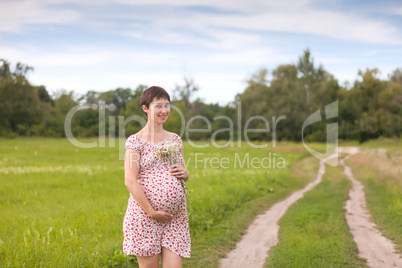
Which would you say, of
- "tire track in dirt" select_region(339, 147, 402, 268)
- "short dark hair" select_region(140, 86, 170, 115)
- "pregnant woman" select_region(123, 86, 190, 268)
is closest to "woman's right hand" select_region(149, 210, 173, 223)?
"pregnant woman" select_region(123, 86, 190, 268)

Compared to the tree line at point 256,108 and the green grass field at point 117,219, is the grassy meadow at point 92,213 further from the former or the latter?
the tree line at point 256,108

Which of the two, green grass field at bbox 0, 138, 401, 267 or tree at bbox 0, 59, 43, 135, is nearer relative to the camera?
green grass field at bbox 0, 138, 401, 267

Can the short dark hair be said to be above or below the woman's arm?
above

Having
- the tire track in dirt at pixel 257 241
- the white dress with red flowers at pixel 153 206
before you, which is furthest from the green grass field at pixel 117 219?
the white dress with red flowers at pixel 153 206

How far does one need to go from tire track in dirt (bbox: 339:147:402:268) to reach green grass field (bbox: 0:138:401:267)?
307mm

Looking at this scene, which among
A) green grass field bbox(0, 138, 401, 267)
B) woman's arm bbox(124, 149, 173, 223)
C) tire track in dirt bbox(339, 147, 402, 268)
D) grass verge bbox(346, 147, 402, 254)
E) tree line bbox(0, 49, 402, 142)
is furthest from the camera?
tree line bbox(0, 49, 402, 142)

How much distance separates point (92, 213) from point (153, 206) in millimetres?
6043

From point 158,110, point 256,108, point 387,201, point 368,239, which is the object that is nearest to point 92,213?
point 158,110

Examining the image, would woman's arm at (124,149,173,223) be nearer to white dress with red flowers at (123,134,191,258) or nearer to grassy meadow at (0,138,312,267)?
white dress with red flowers at (123,134,191,258)

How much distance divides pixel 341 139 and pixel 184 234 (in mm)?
67193

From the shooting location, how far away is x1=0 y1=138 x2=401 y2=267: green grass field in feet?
21.4

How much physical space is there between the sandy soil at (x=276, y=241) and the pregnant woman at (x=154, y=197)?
12.2ft

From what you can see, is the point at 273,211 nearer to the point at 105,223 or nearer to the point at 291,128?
the point at 105,223

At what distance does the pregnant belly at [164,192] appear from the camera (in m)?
3.98
